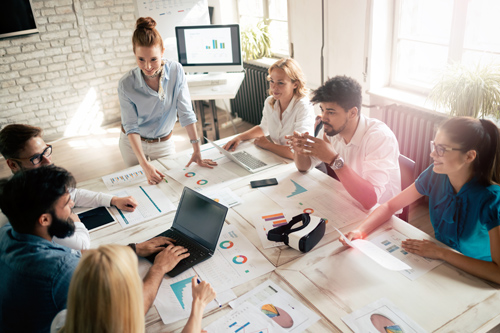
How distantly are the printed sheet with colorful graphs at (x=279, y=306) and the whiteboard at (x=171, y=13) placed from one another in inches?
152

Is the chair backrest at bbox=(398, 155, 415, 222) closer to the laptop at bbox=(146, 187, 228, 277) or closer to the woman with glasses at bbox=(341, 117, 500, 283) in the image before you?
the woman with glasses at bbox=(341, 117, 500, 283)

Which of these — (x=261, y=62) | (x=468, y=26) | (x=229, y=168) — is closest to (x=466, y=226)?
(x=229, y=168)

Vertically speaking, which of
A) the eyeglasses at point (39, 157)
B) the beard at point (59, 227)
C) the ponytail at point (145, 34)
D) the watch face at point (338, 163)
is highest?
the ponytail at point (145, 34)

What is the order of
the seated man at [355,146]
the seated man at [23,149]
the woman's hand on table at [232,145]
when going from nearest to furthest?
the seated man at [23,149], the seated man at [355,146], the woman's hand on table at [232,145]

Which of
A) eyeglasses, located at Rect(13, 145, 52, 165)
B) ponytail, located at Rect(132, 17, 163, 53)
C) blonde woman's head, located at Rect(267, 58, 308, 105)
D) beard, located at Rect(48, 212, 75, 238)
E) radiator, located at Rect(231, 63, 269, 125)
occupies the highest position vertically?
ponytail, located at Rect(132, 17, 163, 53)

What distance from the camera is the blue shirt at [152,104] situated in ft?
8.56

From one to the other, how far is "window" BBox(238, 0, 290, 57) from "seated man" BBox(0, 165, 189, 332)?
12.6 feet

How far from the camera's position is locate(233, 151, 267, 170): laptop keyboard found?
2583 millimetres

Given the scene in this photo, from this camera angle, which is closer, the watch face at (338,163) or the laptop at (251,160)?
the watch face at (338,163)

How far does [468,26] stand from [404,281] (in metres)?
2.33

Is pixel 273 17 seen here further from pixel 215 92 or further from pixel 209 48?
pixel 215 92

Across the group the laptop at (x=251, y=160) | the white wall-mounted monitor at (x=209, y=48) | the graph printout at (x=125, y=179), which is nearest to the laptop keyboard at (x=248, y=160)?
the laptop at (x=251, y=160)

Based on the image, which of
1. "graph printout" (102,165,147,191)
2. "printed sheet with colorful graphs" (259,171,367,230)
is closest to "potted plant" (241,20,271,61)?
"graph printout" (102,165,147,191)

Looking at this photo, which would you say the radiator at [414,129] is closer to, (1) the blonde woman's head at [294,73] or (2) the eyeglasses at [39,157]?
(1) the blonde woman's head at [294,73]
